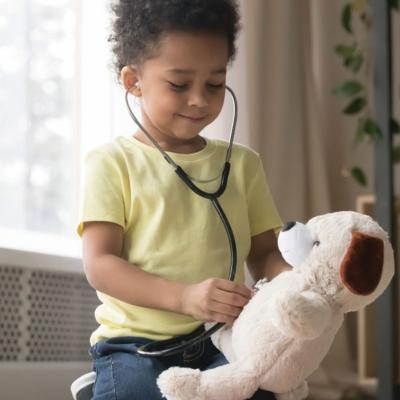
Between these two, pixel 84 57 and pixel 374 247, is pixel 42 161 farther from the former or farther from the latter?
pixel 374 247

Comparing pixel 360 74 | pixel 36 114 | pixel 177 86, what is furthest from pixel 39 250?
pixel 360 74

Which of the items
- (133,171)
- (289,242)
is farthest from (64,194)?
(289,242)

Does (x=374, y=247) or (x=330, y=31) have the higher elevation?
(x=330, y=31)

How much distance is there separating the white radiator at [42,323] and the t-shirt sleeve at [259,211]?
471 millimetres

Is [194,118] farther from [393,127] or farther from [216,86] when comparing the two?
[393,127]

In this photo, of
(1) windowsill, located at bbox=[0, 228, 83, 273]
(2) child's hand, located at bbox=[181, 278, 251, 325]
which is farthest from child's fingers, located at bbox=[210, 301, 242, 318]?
(1) windowsill, located at bbox=[0, 228, 83, 273]

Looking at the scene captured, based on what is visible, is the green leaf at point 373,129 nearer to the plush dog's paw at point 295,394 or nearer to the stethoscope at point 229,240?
the stethoscope at point 229,240

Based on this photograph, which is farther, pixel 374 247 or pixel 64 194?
pixel 64 194

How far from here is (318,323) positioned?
0.91 m

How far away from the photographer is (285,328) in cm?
91

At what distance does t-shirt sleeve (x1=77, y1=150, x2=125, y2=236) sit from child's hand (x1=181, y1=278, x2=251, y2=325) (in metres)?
0.20

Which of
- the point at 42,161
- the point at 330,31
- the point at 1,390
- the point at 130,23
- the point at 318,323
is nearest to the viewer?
the point at 318,323

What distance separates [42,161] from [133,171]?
1.91 feet

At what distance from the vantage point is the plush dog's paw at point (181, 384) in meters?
1.00
